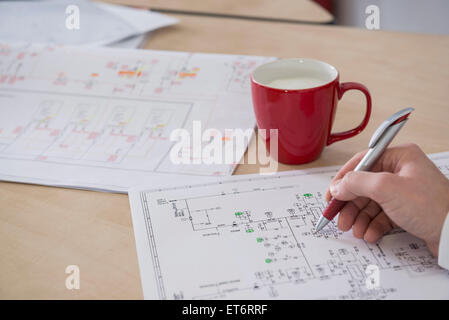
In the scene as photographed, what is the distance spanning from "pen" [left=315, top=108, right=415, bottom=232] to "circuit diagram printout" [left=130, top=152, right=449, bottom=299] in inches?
0.7

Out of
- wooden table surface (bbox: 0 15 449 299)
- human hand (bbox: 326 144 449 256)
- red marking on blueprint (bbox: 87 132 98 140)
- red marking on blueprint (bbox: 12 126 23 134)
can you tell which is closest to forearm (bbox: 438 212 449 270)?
human hand (bbox: 326 144 449 256)

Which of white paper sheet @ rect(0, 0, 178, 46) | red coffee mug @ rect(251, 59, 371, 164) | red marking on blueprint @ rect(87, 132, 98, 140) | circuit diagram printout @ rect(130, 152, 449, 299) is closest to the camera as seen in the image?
circuit diagram printout @ rect(130, 152, 449, 299)

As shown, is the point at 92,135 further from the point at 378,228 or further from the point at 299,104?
the point at 378,228

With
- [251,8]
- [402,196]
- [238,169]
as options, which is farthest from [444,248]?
[251,8]

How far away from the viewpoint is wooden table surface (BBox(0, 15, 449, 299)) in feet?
1.79

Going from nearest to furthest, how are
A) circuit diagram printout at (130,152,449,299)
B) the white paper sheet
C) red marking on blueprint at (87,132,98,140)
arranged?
1. circuit diagram printout at (130,152,449,299)
2. red marking on blueprint at (87,132,98,140)
3. the white paper sheet

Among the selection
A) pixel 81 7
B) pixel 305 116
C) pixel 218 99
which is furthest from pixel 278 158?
pixel 81 7

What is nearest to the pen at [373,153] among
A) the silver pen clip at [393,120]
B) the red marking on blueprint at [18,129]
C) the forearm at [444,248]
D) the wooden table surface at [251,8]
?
the silver pen clip at [393,120]

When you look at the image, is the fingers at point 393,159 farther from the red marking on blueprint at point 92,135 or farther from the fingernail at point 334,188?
the red marking on blueprint at point 92,135

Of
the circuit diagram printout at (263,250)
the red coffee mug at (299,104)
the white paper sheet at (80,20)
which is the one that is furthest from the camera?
the white paper sheet at (80,20)

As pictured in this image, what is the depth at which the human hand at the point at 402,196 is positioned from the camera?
52cm

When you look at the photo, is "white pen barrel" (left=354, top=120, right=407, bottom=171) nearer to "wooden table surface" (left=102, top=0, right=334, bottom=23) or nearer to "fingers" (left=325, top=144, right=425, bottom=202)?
"fingers" (left=325, top=144, right=425, bottom=202)

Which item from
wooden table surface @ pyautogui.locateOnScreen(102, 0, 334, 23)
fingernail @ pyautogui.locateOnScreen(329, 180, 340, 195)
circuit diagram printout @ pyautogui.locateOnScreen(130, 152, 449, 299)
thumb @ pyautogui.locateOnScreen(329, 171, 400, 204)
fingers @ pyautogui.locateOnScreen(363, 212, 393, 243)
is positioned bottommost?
circuit diagram printout @ pyautogui.locateOnScreen(130, 152, 449, 299)

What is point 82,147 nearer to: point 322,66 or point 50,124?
point 50,124
